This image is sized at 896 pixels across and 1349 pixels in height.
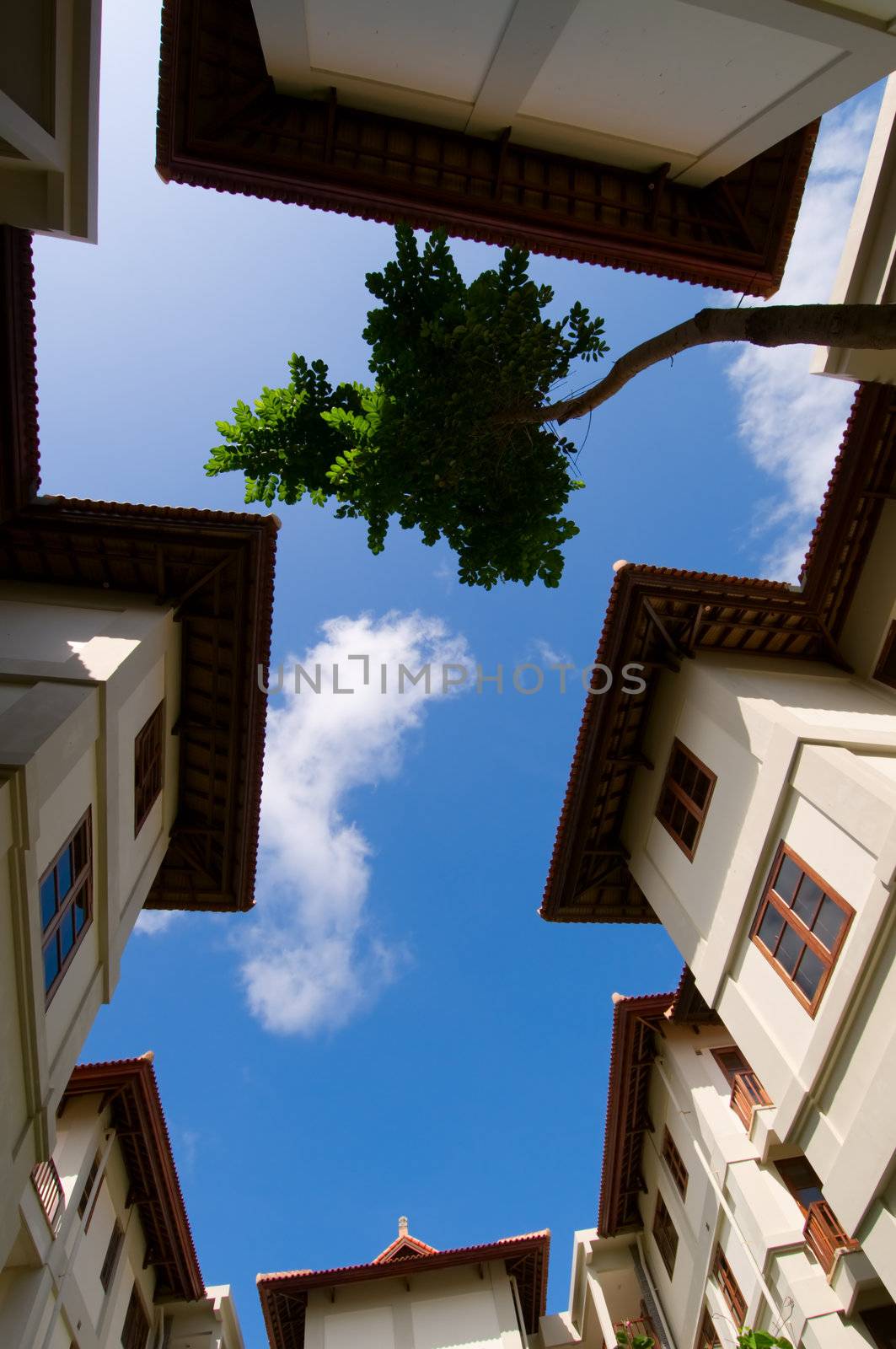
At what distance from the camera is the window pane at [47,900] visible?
6.69m

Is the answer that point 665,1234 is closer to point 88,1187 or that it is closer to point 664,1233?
point 664,1233

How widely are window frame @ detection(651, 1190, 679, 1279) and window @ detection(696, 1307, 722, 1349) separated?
109cm

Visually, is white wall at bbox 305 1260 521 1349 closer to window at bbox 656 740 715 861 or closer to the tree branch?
window at bbox 656 740 715 861

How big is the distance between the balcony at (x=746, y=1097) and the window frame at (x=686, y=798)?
4.13 meters

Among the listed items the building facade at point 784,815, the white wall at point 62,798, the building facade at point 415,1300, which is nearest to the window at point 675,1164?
the building facade at point 784,815

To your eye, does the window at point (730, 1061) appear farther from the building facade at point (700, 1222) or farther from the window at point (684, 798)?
the window at point (684, 798)

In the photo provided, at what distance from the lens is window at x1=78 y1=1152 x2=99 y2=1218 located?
35.1ft

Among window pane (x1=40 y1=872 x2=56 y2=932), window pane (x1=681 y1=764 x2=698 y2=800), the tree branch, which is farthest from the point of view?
window pane (x1=681 y1=764 x2=698 y2=800)

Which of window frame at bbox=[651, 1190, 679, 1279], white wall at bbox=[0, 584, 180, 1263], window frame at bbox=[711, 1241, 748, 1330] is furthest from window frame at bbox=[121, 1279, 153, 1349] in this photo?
window frame at bbox=[711, 1241, 748, 1330]

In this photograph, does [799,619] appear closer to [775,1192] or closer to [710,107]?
[710,107]

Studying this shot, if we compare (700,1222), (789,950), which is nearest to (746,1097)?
(700,1222)

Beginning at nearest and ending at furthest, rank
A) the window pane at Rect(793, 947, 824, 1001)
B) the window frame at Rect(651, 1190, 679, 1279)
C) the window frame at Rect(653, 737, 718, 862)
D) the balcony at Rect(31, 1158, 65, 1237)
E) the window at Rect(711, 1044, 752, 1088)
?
the window pane at Rect(793, 947, 824, 1001)
the balcony at Rect(31, 1158, 65, 1237)
the window frame at Rect(653, 737, 718, 862)
the window at Rect(711, 1044, 752, 1088)
the window frame at Rect(651, 1190, 679, 1279)

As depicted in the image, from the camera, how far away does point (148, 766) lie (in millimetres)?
A: 9422

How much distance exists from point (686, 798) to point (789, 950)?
8.88ft
